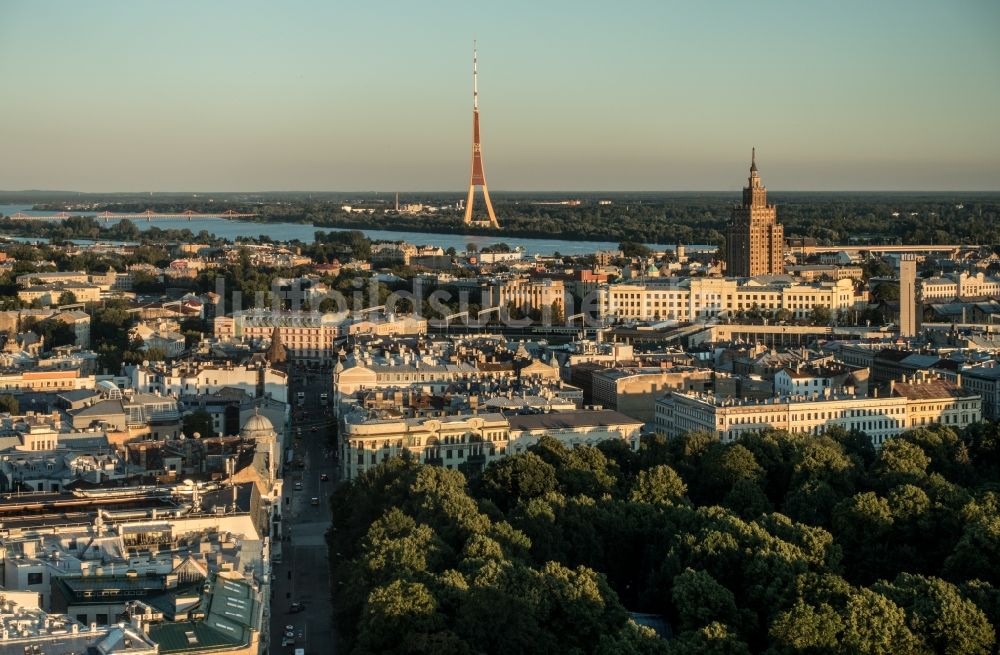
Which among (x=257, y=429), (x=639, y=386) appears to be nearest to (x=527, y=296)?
(x=639, y=386)

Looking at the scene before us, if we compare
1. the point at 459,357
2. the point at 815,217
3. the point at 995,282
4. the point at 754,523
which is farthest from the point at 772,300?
the point at 815,217

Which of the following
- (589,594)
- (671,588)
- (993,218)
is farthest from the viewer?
(993,218)

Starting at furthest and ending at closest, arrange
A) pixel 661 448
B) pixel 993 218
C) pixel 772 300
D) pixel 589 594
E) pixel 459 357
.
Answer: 1. pixel 993 218
2. pixel 772 300
3. pixel 459 357
4. pixel 661 448
5. pixel 589 594

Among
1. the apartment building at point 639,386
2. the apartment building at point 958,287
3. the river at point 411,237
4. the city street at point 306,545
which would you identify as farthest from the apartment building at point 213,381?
the river at point 411,237

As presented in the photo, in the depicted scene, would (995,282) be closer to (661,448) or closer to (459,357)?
(459,357)

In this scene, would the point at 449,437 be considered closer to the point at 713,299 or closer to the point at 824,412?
the point at 824,412

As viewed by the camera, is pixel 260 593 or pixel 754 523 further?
pixel 754 523
